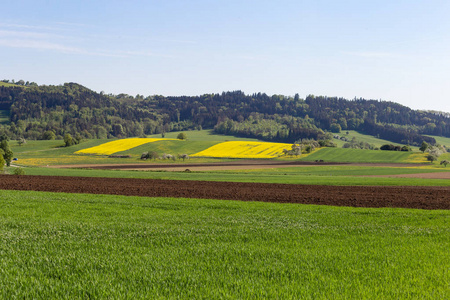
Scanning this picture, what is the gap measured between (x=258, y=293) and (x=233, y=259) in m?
2.92

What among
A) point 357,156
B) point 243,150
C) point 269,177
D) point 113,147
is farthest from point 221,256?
point 113,147

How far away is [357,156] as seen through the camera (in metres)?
112

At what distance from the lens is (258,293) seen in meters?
8.55

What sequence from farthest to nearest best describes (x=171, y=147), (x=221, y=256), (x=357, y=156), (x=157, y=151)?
(x=171, y=147), (x=157, y=151), (x=357, y=156), (x=221, y=256)

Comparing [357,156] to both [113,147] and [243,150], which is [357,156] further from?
[113,147]

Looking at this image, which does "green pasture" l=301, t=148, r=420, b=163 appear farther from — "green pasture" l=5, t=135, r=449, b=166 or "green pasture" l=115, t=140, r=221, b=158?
"green pasture" l=115, t=140, r=221, b=158

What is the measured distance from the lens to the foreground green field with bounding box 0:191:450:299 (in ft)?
29.1

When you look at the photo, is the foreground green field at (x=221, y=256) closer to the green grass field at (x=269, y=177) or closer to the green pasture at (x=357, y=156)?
the green grass field at (x=269, y=177)

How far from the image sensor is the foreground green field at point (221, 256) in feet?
29.1

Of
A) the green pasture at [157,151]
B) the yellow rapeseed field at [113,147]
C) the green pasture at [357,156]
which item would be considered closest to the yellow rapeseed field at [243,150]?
the green pasture at [157,151]

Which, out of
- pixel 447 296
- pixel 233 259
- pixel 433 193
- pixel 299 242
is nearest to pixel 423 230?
pixel 299 242

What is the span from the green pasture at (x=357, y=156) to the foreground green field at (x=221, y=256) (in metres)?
89.6

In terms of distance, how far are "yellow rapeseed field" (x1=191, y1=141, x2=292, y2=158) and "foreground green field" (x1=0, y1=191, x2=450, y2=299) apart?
96111 mm

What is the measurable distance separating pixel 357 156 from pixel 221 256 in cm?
10746
